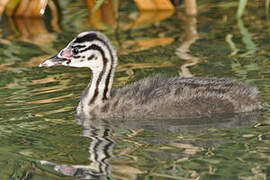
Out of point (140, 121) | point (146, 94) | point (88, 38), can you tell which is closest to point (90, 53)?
point (88, 38)

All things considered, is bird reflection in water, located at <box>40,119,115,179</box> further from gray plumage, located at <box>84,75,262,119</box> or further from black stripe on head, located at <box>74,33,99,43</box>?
black stripe on head, located at <box>74,33,99,43</box>

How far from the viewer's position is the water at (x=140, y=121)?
296 inches

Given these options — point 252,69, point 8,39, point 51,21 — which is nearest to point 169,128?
point 252,69

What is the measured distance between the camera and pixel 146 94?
9.52 m

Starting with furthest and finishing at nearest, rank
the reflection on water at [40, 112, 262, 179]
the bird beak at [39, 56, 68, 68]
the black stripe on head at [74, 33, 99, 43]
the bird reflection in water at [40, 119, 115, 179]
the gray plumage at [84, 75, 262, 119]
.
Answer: the bird beak at [39, 56, 68, 68] → the black stripe on head at [74, 33, 99, 43] → the gray plumage at [84, 75, 262, 119] → the reflection on water at [40, 112, 262, 179] → the bird reflection in water at [40, 119, 115, 179]

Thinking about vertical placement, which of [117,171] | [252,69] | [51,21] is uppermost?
[51,21]

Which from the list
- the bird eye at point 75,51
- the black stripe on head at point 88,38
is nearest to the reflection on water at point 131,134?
the bird eye at point 75,51

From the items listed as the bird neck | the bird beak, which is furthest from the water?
the bird beak

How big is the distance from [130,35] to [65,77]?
3.30m

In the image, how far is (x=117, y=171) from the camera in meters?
7.37

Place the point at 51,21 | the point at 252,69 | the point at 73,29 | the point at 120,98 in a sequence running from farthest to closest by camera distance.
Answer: the point at 51,21, the point at 73,29, the point at 252,69, the point at 120,98

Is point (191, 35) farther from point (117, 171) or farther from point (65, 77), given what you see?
point (117, 171)

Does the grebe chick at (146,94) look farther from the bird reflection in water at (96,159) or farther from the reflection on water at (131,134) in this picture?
the bird reflection in water at (96,159)

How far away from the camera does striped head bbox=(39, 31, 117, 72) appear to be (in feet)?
31.6
